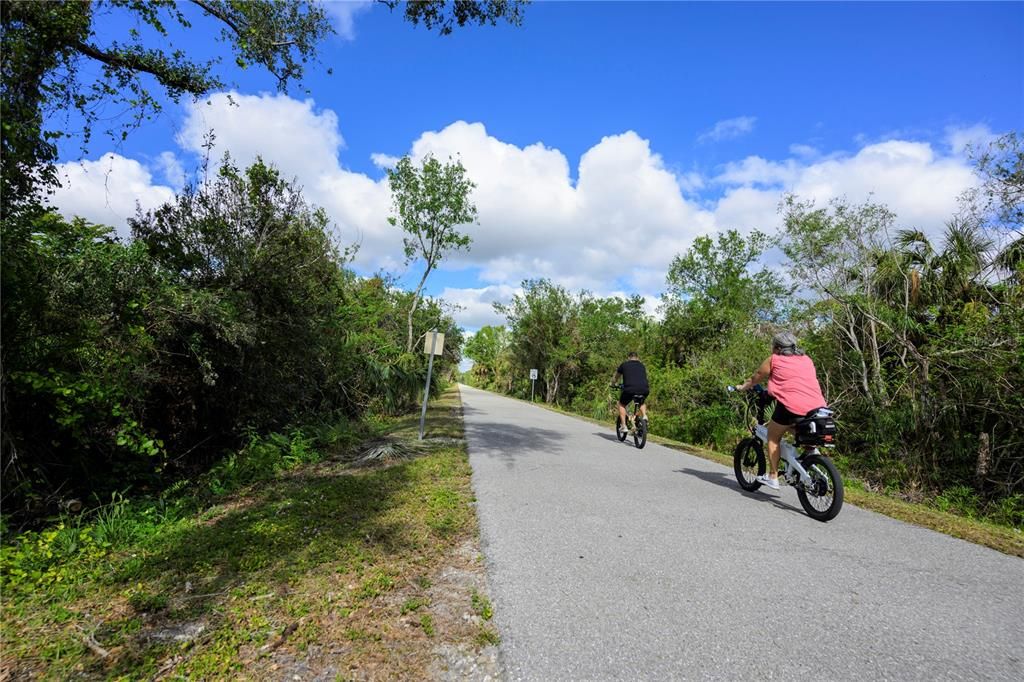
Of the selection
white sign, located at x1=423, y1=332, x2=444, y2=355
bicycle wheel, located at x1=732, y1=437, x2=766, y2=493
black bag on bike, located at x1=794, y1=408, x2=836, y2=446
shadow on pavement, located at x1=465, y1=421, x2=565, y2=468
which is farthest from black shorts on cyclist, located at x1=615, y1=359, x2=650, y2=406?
black bag on bike, located at x1=794, y1=408, x2=836, y2=446

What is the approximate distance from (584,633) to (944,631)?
6.55 feet

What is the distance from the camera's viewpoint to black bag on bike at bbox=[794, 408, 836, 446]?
450cm

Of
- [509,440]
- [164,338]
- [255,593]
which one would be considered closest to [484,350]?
[509,440]

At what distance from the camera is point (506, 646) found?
2291 millimetres

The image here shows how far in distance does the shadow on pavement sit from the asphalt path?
2.82 m

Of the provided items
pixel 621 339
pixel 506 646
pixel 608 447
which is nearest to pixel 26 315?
pixel 506 646

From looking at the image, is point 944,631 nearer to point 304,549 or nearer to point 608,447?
point 304,549

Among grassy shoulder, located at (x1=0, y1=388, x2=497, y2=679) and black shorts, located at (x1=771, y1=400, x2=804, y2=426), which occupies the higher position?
black shorts, located at (x1=771, y1=400, x2=804, y2=426)

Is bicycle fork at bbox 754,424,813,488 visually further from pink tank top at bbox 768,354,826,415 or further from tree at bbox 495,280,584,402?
tree at bbox 495,280,584,402

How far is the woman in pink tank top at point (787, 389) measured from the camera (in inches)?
186

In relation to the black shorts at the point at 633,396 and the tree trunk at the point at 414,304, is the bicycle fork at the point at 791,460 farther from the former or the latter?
the tree trunk at the point at 414,304

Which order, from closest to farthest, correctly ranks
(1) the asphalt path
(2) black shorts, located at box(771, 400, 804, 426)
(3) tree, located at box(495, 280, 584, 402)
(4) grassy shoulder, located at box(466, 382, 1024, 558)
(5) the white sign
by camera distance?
(1) the asphalt path, (4) grassy shoulder, located at box(466, 382, 1024, 558), (2) black shorts, located at box(771, 400, 804, 426), (5) the white sign, (3) tree, located at box(495, 280, 584, 402)

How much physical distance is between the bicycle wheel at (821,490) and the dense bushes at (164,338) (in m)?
6.96

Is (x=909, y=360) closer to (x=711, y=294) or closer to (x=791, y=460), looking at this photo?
(x=791, y=460)
